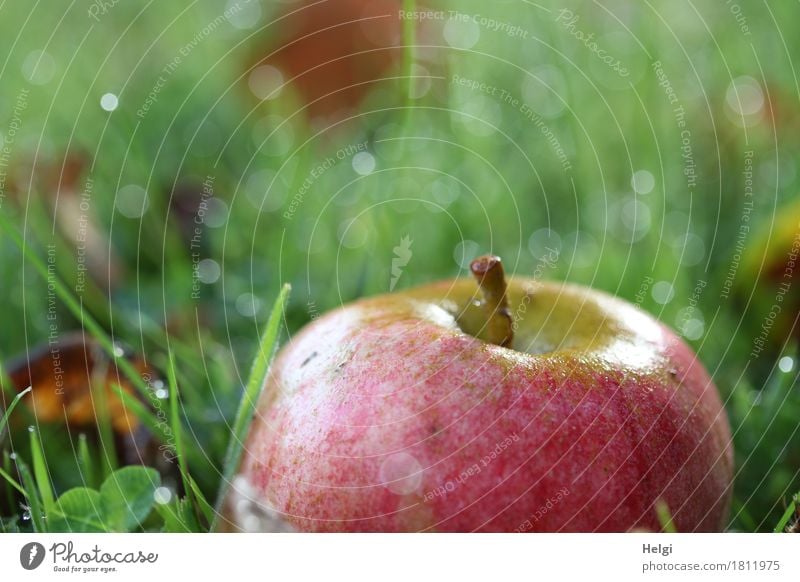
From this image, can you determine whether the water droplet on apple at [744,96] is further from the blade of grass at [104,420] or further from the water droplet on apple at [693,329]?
the blade of grass at [104,420]

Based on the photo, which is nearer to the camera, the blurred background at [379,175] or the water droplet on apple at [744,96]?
the blurred background at [379,175]

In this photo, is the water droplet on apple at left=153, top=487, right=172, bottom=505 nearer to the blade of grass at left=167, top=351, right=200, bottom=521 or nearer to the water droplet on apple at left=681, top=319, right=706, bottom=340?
the blade of grass at left=167, top=351, right=200, bottom=521

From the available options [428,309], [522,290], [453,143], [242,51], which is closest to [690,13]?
[453,143]

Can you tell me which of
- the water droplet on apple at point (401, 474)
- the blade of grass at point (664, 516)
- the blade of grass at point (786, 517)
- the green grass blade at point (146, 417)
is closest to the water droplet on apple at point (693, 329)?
the blade of grass at point (786, 517)
